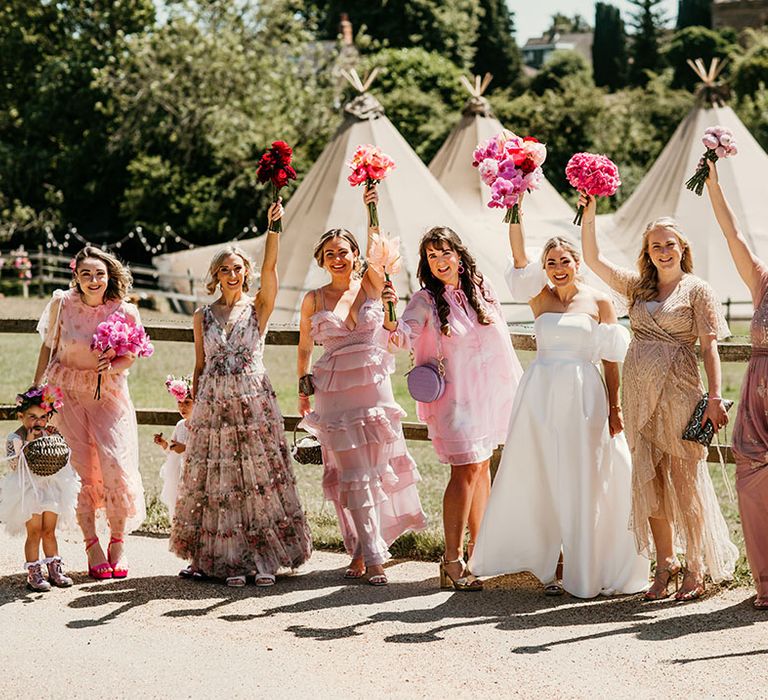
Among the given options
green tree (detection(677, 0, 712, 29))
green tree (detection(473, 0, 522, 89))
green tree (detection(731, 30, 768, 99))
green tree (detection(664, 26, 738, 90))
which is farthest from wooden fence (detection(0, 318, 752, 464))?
green tree (detection(677, 0, 712, 29))

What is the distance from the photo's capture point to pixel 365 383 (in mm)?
5648

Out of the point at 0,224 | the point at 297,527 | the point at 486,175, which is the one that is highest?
the point at 0,224

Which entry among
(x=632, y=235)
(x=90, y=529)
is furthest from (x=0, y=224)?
(x=90, y=529)

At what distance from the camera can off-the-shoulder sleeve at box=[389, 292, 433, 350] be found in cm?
550

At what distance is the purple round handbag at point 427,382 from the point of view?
17.9 ft

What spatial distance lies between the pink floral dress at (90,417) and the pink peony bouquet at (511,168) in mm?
1869

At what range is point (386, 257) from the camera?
5414 mm

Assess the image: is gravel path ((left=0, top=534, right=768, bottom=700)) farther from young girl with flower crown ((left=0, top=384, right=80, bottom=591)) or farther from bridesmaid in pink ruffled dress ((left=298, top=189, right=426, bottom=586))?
bridesmaid in pink ruffled dress ((left=298, top=189, right=426, bottom=586))

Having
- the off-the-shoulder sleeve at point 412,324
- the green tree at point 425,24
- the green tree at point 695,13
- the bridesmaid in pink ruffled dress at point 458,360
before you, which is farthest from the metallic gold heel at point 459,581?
the green tree at point 695,13

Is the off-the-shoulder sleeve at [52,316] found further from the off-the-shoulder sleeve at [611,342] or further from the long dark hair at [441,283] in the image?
the off-the-shoulder sleeve at [611,342]

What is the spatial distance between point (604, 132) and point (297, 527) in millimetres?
27882

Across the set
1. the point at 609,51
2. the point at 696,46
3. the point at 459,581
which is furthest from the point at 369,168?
the point at 609,51

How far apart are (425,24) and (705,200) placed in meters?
26.9

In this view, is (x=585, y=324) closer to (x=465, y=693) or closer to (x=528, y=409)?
(x=528, y=409)
